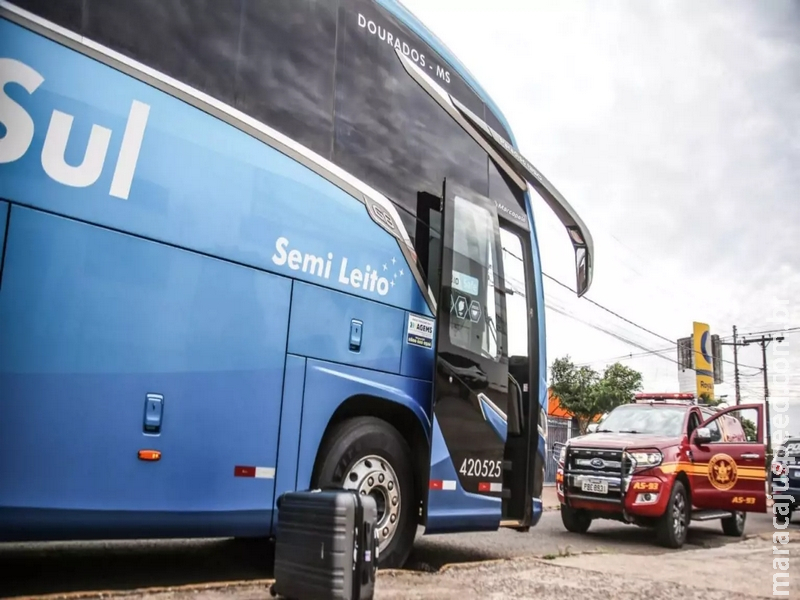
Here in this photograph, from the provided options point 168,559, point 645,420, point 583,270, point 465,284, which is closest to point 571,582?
point 465,284

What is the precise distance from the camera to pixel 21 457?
11.8 ft

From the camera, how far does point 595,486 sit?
10469mm

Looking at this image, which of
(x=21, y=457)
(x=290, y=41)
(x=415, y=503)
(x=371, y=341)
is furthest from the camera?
(x=415, y=503)

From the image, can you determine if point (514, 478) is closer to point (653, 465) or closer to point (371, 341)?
point (371, 341)

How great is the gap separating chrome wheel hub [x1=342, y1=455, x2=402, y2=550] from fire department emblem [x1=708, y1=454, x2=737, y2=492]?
7063 millimetres

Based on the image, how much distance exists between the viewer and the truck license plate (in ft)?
34.0

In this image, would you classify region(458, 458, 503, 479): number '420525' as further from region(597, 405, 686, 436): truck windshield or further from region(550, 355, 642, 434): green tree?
region(550, 355, 642, 434): green tree

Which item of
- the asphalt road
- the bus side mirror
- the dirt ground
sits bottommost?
the asphalt road

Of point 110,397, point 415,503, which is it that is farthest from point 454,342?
point 110,397

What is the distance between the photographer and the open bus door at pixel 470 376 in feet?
19.8

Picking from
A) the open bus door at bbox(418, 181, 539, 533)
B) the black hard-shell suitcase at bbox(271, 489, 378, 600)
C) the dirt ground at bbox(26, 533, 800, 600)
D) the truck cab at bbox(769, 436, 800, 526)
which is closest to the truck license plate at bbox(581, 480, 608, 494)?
the dirt ground at bbox(26, 533, 800, 600)

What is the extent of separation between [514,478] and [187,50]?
4.83 metres

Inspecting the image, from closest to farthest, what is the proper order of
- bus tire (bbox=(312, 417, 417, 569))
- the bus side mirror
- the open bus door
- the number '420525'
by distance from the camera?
bus tire (bbox=(312, 417, 417, 569))
the open bus door
the number '420525'
the bus side mirror

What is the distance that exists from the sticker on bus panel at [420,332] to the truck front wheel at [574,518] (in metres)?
6.27
